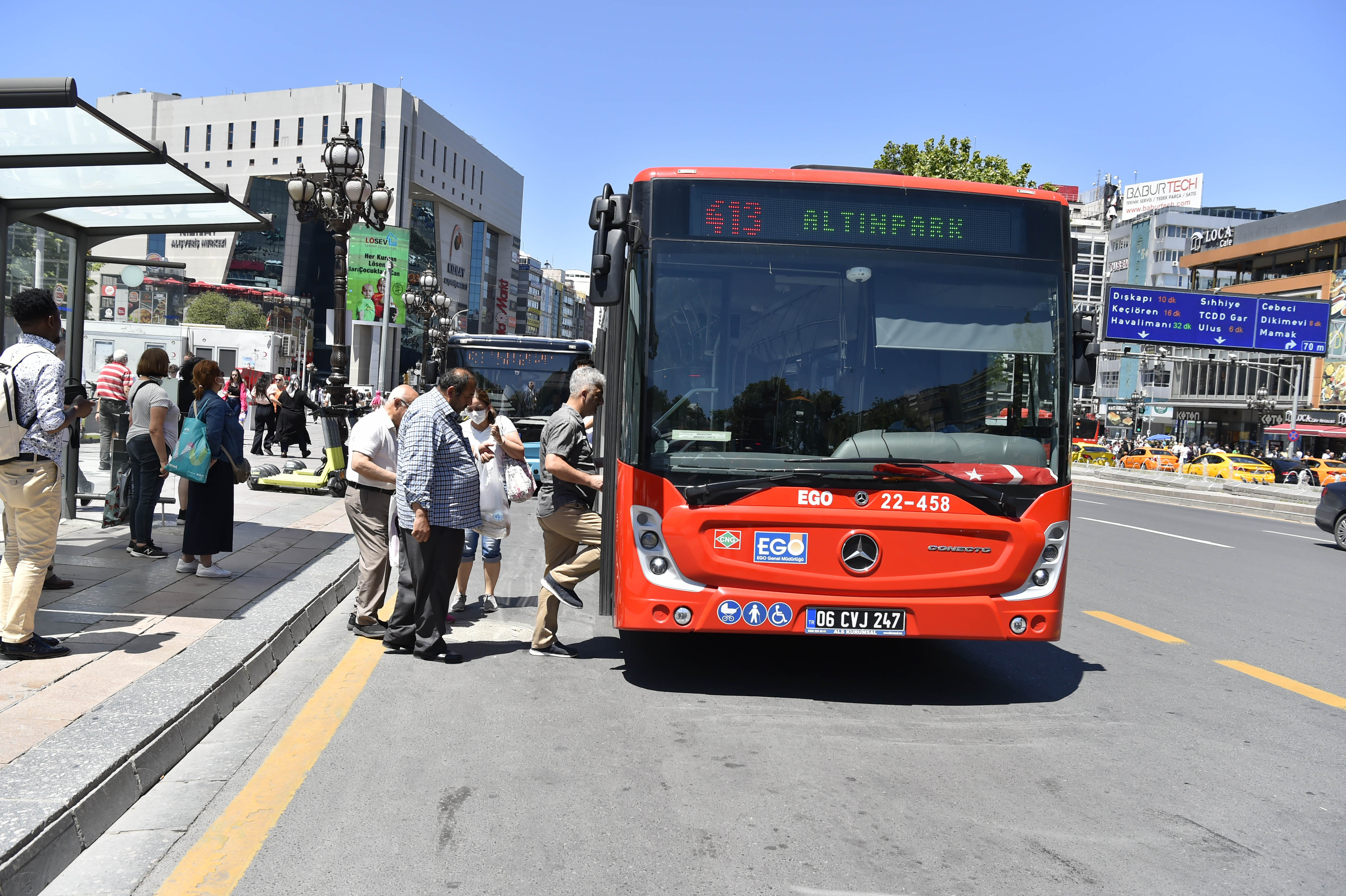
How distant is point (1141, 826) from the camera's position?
169 inches

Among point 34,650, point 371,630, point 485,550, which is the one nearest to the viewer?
point 34,650

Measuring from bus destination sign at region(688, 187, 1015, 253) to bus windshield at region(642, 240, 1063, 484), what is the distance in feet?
0.26

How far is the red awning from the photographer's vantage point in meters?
61.1

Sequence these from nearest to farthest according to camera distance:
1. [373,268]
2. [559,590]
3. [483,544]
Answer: [559,590] → [483,544] → [373,268]

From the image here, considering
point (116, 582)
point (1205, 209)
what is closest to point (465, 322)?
point (1205, 209)

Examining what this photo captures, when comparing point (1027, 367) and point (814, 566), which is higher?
point (1027, 367)

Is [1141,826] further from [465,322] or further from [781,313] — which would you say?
[465,322]

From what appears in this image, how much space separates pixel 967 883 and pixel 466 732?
2.46m

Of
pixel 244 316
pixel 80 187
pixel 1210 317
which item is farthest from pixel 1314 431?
pixel 244 316

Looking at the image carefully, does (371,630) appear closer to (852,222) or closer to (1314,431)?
(852,222)

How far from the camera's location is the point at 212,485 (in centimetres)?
808

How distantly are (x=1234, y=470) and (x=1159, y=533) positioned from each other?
1225 inches

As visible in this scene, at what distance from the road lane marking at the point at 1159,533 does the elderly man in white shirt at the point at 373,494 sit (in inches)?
532

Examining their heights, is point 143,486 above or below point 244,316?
below
